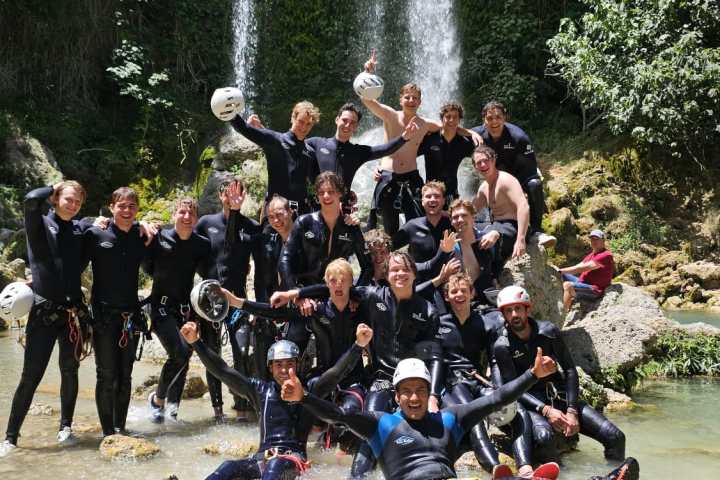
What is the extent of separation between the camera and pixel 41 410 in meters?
7.28

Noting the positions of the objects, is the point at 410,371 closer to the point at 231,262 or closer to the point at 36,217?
the point at 231,262

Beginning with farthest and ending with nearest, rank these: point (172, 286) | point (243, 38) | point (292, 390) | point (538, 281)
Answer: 1. point (243, 38)
2. point (538, 281)
3. point (172, 286)
4. point (292, 390)

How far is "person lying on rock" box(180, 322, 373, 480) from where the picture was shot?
4.92 meters

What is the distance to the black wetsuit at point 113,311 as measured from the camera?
6.21 metres

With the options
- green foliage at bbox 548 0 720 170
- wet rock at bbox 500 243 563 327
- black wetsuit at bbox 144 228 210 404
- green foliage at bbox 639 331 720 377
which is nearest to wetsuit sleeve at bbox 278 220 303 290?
black wetsuit at bbox 144 228 210 404

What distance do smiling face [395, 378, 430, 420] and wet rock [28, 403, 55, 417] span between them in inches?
160

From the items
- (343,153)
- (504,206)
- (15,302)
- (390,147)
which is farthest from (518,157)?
(15,302)

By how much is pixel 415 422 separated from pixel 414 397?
0.16m

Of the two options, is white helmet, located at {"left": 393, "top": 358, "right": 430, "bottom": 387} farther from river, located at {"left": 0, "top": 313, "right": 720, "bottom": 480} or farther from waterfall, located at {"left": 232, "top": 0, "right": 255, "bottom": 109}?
waterfall, located at {"left": 232, "top": 0, "right": 255, "bottom": 109}

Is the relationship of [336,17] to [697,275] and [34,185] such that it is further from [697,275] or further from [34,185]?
[697,275]

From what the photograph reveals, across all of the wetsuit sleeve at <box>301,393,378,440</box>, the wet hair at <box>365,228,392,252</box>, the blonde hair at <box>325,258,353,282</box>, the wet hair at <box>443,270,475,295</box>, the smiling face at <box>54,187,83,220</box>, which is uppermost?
the smiling face at <box>54,187,83,220</box>

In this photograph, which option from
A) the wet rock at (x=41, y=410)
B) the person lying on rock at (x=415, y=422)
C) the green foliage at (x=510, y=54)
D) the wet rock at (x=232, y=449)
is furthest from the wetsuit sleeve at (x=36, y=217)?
the green foliage at (x=510, y=54)

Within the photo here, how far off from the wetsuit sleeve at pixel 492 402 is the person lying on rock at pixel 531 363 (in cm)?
123

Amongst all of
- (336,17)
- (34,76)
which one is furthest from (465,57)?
(34,76)
